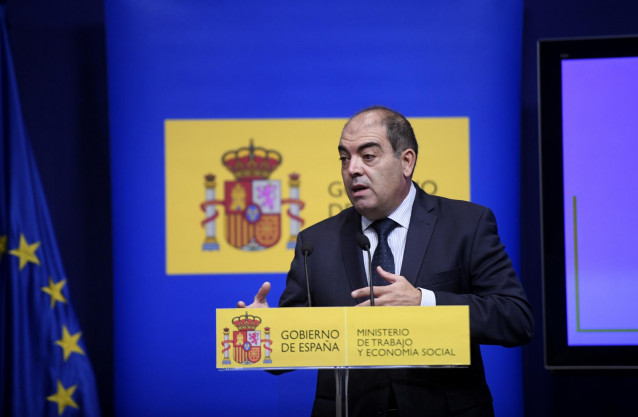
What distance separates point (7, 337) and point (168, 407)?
874mm

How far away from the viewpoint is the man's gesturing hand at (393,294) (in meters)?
1.89

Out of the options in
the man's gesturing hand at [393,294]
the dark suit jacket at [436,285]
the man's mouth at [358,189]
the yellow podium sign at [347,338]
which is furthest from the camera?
the man's mouth at [358,189]

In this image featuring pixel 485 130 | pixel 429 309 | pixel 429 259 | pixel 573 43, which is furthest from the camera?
pixel 485 130

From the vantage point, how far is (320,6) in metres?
3.66

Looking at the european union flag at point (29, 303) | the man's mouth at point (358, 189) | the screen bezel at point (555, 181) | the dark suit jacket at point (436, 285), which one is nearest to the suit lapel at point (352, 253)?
the dark suit jacket at point (436, 285)

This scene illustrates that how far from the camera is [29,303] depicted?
351 cm

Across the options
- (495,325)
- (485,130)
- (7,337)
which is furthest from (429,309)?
(7,337)

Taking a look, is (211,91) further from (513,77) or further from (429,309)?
(429,309)

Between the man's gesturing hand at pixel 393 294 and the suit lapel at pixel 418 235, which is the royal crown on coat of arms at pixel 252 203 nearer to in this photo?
the suit lapel at pixel 418 235

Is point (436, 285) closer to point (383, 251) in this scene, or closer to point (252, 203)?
point (383, 251)

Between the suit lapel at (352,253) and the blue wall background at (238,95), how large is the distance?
1118 mm

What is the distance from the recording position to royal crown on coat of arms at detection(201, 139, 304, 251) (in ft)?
12.0

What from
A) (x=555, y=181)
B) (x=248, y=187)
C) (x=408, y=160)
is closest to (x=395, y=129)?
(x=408, y=160)

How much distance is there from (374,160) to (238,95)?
56.9 inches
